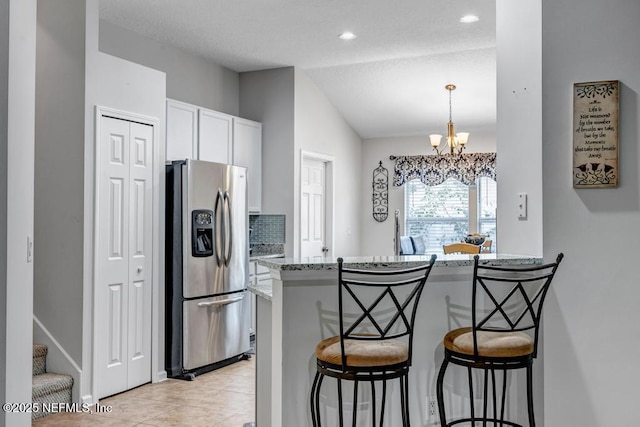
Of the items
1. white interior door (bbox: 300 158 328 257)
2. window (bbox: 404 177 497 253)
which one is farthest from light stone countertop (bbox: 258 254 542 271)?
window (bbox: 404 177 497 253)

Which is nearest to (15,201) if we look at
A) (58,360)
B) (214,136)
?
(58,360)

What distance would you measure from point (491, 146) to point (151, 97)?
487cm

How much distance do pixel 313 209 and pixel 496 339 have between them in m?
4.57

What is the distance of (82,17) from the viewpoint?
385cm

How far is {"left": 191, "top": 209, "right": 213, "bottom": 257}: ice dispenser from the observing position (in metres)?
4.53

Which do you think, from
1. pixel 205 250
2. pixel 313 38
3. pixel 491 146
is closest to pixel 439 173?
pixel 491 146

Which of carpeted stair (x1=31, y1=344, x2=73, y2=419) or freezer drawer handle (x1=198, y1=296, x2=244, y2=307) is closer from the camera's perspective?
carpeted stair (x1=31, y1=344, x2=73, y2=419)

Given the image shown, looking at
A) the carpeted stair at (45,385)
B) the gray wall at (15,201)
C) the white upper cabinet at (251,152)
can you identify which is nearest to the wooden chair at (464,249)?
the white upper cabinet at (251,152)

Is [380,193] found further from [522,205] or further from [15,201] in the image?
[15,201]

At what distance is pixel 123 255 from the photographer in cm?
411

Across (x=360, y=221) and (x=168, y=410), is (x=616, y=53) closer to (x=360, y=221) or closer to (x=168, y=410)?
(x=168, y=410)

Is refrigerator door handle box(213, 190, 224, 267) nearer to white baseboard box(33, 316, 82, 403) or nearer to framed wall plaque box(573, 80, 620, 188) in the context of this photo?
white baseboard box(33, 316, 82, 403)

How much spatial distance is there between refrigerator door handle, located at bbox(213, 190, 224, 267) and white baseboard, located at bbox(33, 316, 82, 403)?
136cm

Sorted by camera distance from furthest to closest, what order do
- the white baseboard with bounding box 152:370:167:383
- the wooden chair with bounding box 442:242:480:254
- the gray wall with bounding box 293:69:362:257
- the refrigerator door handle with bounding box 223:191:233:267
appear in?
the gray wall with bounding box 293:69:362:257 → the wooden chair with bounding box 442:242:480:254 → the refrigerator door handle with bounding box 223:191:233:267 → the white baseboard with bounding box 152:370:167:383
